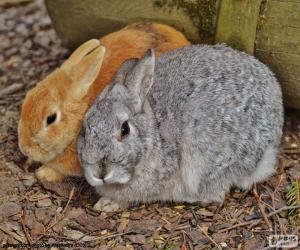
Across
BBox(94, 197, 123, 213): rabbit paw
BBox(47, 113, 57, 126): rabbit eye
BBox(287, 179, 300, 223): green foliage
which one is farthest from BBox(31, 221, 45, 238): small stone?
BBox(287, 179, 300, 223): green foliage

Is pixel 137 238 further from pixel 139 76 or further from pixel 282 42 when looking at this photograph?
pixel 282 42

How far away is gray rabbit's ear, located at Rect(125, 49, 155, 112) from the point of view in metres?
4.29

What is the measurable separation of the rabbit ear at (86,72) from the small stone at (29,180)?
0.92 meters

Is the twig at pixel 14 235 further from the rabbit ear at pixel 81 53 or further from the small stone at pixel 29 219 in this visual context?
the rabbit ear at pixel 81 53

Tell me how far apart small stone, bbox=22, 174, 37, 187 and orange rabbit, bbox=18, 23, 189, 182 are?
9 cm

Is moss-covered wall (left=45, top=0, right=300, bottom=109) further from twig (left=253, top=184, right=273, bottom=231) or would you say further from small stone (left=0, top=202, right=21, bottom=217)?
small stone (left=0, top=202, right=21, bottom=217)

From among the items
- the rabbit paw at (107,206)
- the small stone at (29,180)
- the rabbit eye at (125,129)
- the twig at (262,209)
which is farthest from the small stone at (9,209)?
the twig at (262,209)

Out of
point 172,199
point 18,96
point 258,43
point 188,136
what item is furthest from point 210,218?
point 18,96

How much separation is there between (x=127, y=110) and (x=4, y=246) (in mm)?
1400

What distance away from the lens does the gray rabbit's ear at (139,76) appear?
429 cm

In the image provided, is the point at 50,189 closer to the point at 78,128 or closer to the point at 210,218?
the point at 78,128

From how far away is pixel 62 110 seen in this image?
454cm

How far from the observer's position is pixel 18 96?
6062 mm

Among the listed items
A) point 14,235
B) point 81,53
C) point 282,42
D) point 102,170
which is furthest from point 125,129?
point 282,42
